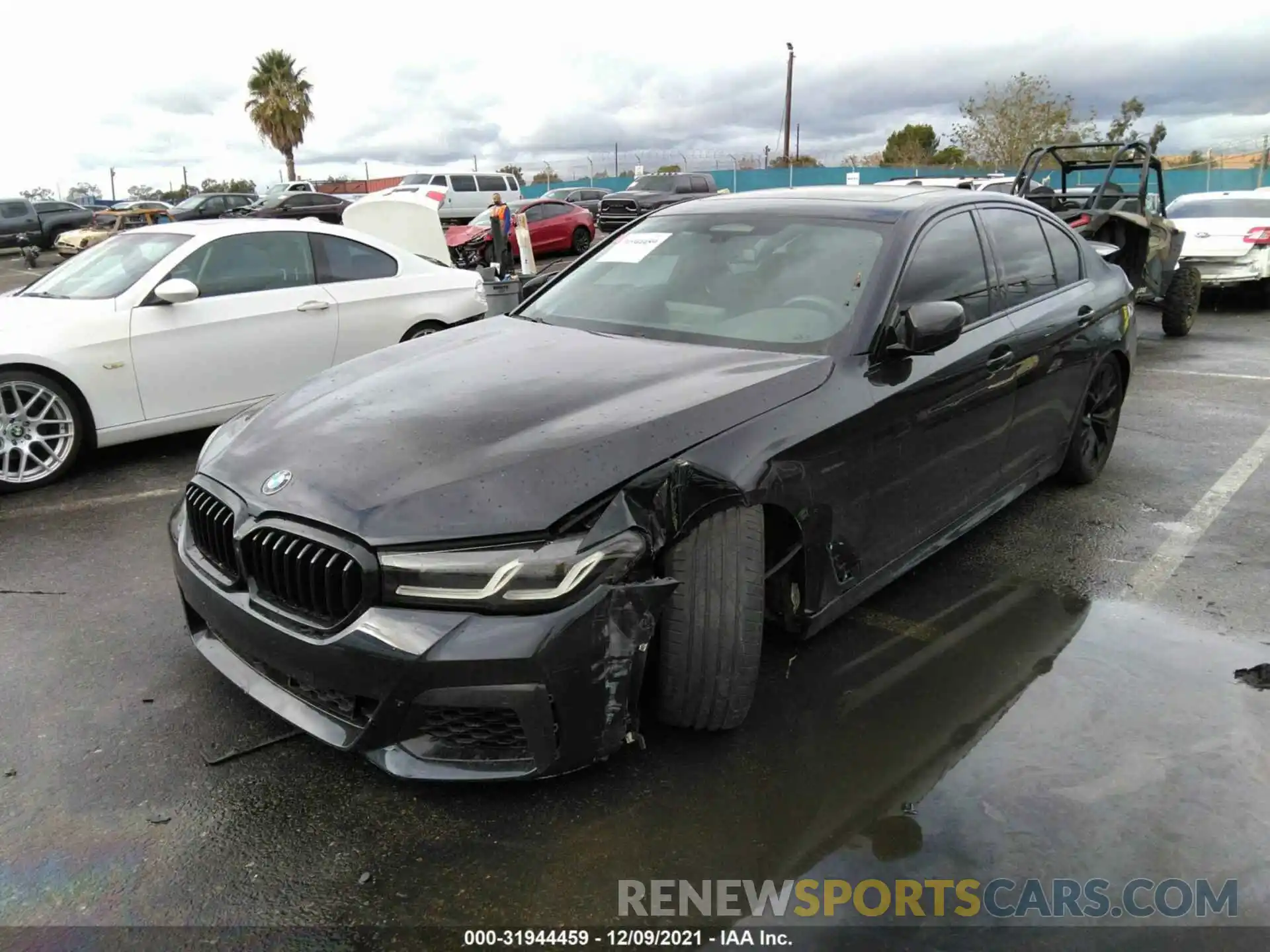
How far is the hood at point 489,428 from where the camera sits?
232cm

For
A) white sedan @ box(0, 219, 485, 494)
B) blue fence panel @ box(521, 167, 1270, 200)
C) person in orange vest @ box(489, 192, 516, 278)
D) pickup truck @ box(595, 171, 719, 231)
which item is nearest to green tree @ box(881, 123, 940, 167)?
blue fence panel @ box(521, 167, 1270, 200)

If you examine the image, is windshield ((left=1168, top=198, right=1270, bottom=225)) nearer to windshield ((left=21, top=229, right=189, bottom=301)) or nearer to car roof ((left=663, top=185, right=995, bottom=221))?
car roof ((left=663, top=185, right=995, bottom=221))

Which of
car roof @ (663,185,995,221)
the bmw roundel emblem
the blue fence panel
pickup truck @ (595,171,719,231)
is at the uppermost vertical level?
the blue fence panel

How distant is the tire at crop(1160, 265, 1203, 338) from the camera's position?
10328 mm

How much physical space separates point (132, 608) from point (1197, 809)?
3822 mm

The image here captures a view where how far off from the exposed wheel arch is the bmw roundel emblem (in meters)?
3.48

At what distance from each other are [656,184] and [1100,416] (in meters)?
22.6

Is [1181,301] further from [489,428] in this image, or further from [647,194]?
[647,194]

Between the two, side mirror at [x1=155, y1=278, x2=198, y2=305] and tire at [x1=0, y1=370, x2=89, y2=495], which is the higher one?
side mirror at [x1=155, y1=278, x2=198, y2=305]

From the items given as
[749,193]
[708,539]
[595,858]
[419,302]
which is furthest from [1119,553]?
[419,302]

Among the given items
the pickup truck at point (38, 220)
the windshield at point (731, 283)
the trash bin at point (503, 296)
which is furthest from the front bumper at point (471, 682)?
the pickup truck at point (38, 220)

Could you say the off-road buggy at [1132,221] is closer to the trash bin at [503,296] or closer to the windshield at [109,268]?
the trash bin at [503,296]

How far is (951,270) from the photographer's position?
12.0 feet

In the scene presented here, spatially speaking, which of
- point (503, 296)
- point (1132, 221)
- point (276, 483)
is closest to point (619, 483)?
point (276, 483)
